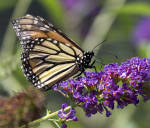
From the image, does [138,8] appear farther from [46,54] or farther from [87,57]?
[46,54]

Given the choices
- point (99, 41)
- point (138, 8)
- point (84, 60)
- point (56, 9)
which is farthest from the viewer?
point (99, 41)

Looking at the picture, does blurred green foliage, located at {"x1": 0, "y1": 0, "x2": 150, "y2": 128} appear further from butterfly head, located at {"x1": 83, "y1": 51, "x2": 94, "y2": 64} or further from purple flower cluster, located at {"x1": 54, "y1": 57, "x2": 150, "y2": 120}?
purple flower cluster, located at {"x1": 54, "y1": 57, "x2": 150, "y2": 120}

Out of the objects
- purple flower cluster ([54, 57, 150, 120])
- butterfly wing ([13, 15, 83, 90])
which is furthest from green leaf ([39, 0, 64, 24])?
purple flower cluster ([54, 57, 150, 120])

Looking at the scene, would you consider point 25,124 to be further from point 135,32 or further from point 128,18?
point 135,32

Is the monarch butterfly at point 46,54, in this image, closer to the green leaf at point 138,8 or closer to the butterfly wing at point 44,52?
the butterfly wing at point 44,52

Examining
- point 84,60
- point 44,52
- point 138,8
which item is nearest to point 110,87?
point 84,60

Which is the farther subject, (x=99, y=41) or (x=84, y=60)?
(x=99, y=41)

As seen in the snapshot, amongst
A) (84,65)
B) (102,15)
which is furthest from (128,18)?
(84,65)

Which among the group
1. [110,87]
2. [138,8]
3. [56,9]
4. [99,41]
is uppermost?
[138,8]
